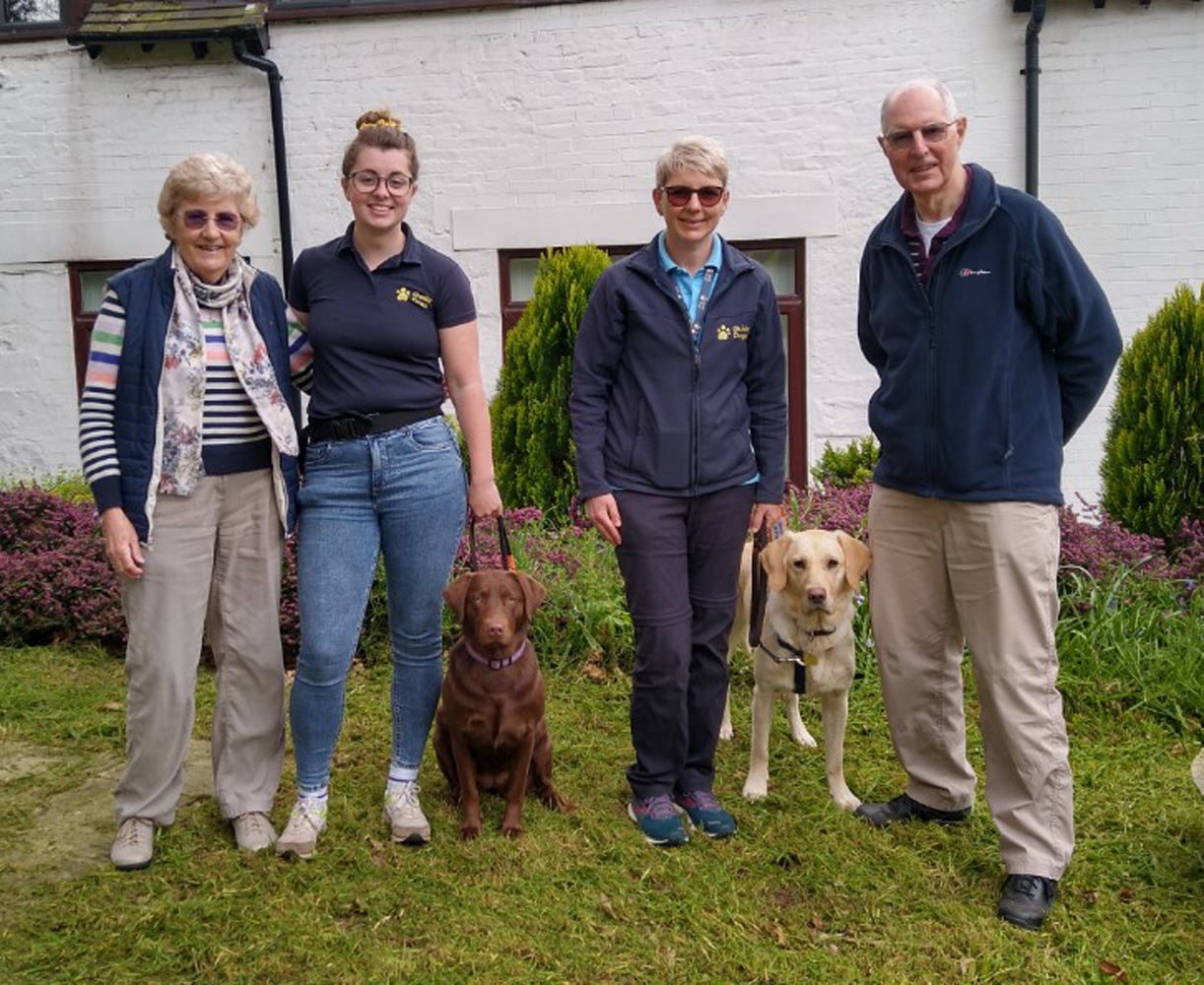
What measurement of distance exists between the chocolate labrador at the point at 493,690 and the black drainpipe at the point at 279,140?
17.6ft

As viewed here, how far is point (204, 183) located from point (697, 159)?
1.46 meters

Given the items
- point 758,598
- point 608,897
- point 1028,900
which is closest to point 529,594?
point 758,598

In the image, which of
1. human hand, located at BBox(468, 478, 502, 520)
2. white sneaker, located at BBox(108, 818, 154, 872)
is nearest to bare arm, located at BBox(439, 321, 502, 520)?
human hand, located at BBox(468, 478, 502, 520)

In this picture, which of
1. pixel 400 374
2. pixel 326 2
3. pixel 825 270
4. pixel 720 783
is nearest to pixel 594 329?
pixel 400 374

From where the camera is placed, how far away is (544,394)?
7.04 m

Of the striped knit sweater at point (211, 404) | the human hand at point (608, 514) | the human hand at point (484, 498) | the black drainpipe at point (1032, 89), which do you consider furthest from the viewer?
the black drainpipe at point (1032, 89)

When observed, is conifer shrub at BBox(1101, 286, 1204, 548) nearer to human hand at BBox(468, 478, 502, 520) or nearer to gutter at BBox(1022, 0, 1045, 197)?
gutter at BBox(1022, 0, 1045, 197)

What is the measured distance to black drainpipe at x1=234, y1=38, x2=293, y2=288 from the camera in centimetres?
835

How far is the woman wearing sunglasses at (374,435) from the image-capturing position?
3436 millimetres

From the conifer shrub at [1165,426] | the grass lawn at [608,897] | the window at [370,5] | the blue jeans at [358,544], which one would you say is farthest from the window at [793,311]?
the blue jeans at [358,544]

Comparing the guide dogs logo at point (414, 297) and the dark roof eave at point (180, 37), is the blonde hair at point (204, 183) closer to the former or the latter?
the guide dogs logo at point (414, 297)

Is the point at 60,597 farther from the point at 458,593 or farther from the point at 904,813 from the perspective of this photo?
the point at 904,813

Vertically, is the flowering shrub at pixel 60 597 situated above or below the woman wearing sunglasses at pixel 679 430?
below

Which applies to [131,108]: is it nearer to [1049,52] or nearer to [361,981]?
[1049,52]
